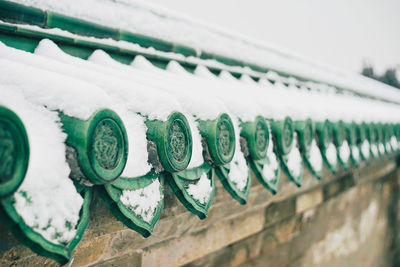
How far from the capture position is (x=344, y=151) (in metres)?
2.17

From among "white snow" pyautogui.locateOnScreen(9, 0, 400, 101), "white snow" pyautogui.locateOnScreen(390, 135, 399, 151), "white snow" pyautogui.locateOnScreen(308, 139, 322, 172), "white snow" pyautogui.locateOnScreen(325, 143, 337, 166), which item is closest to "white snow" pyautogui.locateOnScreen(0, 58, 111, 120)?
"white snow" pyautogui.locateOnScreen(9, 0, 400, 101)

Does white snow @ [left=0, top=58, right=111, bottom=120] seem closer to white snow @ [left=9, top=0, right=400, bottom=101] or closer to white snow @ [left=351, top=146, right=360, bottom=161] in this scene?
white snow @ [left=9, top=0, right=400, bottom=101]

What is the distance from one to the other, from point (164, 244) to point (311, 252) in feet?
6.80

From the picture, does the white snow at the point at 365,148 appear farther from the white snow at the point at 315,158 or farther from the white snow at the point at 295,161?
the white snow at the point at 295,161

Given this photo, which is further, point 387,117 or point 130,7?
point 387,117

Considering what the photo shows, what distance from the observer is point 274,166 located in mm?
1369

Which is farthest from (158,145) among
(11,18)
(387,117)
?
(387,117)

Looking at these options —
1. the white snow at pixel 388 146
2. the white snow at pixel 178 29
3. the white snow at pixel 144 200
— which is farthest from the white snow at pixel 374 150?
the white snow at pixel 144 200

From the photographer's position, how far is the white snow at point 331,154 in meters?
1.91

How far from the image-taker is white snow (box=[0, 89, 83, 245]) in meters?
0.54

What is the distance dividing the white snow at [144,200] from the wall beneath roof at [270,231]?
1.09ft

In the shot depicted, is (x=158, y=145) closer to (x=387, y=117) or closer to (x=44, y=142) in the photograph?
(x=44, y=142)

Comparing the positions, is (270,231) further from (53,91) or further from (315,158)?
(53,91)

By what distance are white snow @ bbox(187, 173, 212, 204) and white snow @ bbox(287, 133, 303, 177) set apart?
1.94ft
